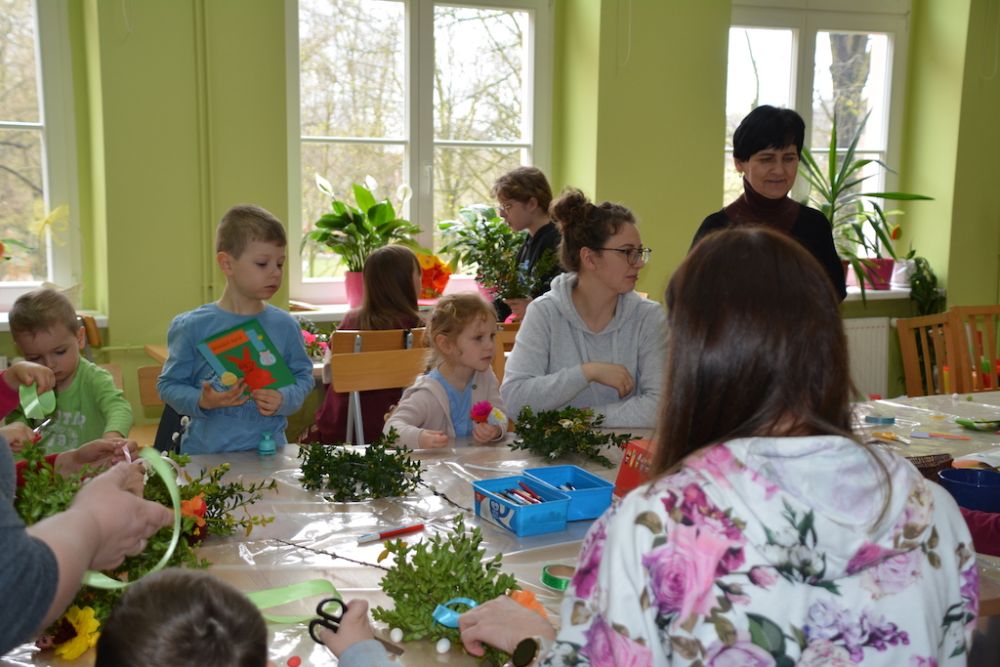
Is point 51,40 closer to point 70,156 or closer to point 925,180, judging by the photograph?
point 70,156

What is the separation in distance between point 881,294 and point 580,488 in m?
4.43

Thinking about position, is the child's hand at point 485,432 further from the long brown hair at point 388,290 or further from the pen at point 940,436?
the long brown hair at point 388,290

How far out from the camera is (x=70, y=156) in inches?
180

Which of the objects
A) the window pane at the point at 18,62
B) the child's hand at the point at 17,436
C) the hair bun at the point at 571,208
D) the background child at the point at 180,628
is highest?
the window pane at the point at 18,62

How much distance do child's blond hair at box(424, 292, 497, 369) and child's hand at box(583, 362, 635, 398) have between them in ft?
1.19

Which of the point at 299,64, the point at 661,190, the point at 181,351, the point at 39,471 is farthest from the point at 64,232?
the point at 39,471

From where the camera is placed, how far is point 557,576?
1618 mm

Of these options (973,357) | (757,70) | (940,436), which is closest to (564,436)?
(940,436)

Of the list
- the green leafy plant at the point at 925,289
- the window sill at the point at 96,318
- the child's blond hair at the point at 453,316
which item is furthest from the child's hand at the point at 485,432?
the green leafy plant at the point at 925,289

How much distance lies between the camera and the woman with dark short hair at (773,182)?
129 inches

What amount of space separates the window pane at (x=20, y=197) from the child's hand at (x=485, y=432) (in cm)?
295

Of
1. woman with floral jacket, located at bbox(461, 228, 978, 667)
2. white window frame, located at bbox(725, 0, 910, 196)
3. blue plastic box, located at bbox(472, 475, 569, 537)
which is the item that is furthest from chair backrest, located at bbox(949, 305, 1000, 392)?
woman with floral jacket, located at bbox(461, 228, 978, 667)

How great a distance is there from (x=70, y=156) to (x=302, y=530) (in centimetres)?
342

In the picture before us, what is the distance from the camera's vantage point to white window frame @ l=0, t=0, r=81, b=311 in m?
4.44
